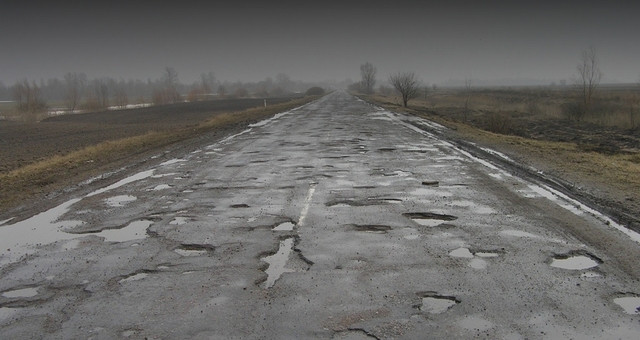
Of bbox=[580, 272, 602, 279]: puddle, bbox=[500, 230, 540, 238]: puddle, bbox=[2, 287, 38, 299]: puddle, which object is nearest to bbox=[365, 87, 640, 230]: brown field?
bbox=[500, 230, 540, 238]: puddle

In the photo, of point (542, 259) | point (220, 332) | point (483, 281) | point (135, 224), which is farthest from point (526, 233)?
point (135, 224)

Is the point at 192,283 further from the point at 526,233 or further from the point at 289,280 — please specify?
the point at 526,233

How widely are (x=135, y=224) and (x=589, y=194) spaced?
6740 mm

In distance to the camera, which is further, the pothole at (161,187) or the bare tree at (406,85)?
the bare tree at (406,85)

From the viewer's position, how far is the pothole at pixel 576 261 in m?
4.25

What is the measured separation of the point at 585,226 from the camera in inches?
212

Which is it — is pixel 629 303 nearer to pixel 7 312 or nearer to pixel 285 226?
pixel 285 226

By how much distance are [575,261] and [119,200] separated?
6502 mm

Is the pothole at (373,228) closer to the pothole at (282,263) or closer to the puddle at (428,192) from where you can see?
the pothole at (282,263)

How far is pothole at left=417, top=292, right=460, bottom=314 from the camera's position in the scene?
Answer: 11.4 feet

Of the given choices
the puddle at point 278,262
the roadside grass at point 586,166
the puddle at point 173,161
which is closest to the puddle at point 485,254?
the puddle at point 278,262

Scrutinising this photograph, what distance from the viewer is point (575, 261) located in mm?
4367

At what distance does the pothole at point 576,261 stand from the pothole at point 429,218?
5.01 feet

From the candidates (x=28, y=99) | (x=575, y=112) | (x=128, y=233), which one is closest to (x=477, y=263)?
(x=128, y=233)
